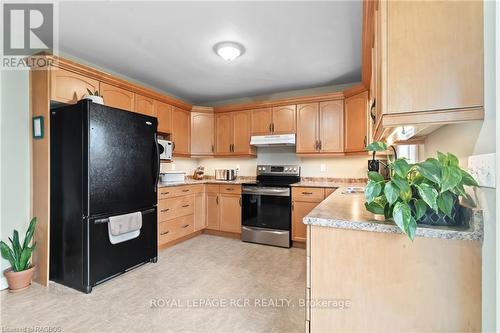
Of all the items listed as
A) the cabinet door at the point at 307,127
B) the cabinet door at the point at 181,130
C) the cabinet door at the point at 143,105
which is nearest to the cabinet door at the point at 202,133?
the cabinet door at the point at 181,130

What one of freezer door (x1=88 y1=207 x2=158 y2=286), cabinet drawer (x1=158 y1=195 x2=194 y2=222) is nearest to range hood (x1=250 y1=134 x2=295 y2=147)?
cabinet drawer (x1=158 y1=195 x2=194 y2=222)

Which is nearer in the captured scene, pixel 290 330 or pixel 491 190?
pixel 491 190

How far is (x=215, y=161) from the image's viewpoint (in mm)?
4664

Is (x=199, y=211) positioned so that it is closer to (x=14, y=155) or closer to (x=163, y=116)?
(x=163, y=116)

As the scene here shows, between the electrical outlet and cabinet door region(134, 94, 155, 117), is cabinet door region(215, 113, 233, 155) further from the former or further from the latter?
the electrical outlet

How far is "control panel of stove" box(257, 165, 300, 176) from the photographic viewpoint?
13.1 ft

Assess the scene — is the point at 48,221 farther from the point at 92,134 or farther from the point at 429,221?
the point at 429,221

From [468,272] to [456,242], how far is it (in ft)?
0.39

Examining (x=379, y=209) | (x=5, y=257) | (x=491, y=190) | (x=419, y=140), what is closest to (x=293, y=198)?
(x=419, y=140)

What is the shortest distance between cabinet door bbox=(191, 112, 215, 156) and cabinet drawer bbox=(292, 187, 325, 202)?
1769mm

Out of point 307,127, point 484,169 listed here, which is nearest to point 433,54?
point 484,169

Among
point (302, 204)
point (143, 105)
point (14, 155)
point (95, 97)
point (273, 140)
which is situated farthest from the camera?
point (273, 140)

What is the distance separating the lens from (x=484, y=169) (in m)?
0.87

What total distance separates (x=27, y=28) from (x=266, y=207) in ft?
10.9
